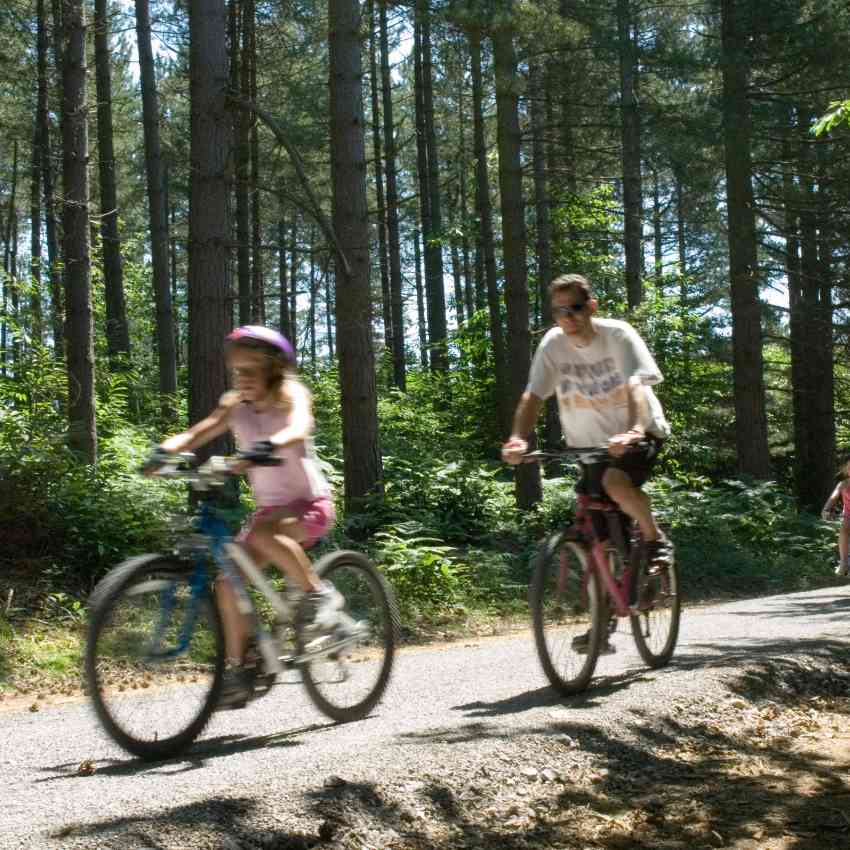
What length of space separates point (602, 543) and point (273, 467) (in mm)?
2170

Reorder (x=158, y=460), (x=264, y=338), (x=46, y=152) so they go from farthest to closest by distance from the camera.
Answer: (x=46, y=152), (x=264, y=338), (x=158, y=460)

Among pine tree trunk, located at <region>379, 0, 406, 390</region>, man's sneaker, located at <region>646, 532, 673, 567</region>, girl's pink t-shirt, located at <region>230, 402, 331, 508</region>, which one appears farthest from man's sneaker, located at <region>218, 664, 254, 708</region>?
pine tree trunk, located at <region>379, 0, 406, 390</region>

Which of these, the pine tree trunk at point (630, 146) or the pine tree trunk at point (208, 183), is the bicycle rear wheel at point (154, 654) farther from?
the pine tree trunk at point (630, 146)

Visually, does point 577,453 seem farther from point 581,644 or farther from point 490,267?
point 490,267

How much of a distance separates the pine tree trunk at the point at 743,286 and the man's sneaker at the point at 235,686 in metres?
16.0

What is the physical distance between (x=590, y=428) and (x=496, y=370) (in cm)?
1672

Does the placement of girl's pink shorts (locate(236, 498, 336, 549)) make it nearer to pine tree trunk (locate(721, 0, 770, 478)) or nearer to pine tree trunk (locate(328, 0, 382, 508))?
pine tree trunk (locate(328, 0, 382, 508))

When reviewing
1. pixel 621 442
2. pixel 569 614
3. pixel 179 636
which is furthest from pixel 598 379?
pixel 179 636

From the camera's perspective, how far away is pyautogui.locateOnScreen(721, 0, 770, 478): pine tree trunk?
64.2ft

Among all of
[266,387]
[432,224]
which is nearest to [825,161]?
[432,224]

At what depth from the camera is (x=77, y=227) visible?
46.5 ft

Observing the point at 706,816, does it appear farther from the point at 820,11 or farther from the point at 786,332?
the point at 786,332

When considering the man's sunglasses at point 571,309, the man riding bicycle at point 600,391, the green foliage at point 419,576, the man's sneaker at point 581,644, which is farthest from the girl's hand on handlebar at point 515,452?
the green foliage at point 419,576

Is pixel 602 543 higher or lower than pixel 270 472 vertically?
lower
